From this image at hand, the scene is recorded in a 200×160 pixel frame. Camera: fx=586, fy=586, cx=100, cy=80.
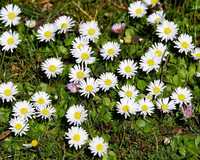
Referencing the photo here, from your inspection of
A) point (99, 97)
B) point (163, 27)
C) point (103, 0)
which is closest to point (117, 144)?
point (99, 97)

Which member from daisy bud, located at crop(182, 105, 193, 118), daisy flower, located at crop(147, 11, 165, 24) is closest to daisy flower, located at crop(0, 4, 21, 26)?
daisy flower, located at crop(147, 11, 165, 24)

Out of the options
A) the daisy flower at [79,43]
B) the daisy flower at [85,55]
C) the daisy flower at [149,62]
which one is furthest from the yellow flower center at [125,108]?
the daisy flower at [79,43]

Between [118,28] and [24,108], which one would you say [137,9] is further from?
[24,108]

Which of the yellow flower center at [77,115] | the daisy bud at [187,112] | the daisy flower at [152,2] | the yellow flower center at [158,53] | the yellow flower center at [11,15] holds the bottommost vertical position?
the daisy bud at [187,112]

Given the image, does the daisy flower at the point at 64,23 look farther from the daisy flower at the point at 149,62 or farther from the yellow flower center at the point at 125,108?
the yellow flower center at the point at 125,108

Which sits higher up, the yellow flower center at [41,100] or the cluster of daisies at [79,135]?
the yellow flower center at [41,100]

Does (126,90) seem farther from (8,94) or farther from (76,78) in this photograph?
(8,94)

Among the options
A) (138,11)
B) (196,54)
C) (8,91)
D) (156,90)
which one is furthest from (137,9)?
(8,91)
